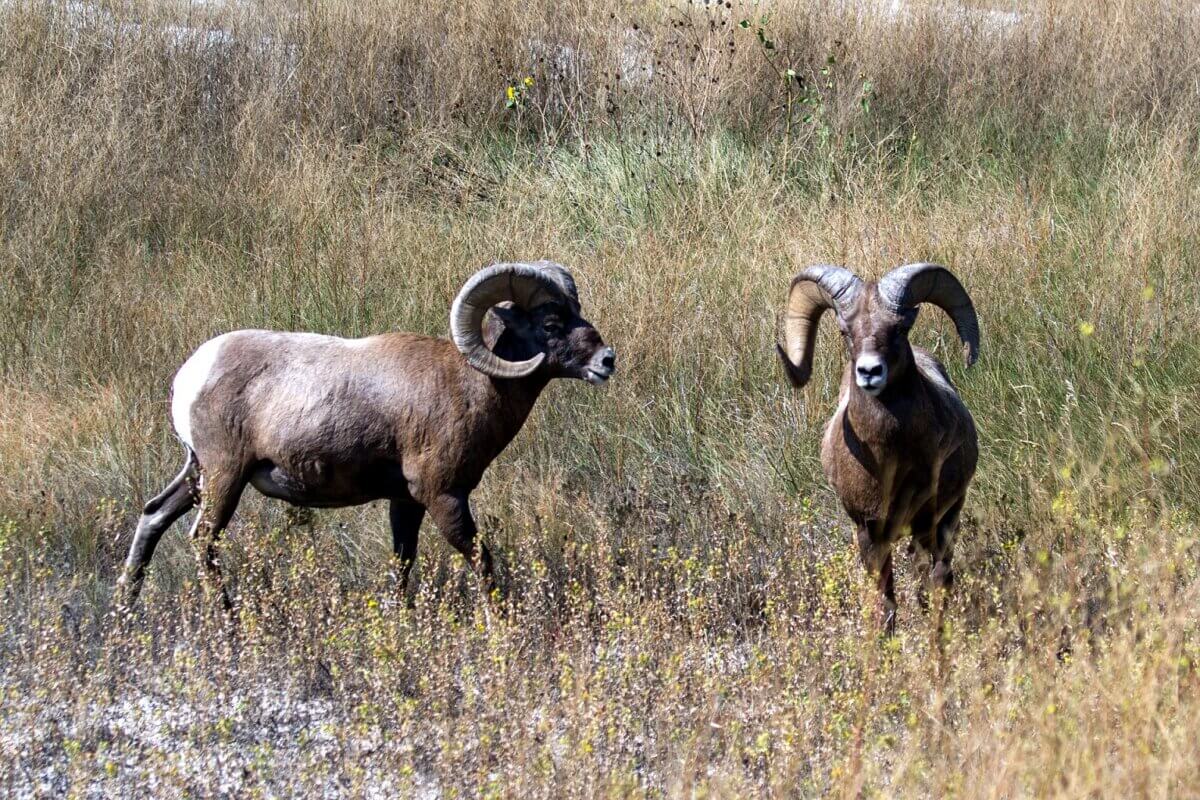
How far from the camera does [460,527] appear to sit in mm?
6258

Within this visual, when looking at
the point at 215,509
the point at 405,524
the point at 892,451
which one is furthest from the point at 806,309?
the point at 215,509

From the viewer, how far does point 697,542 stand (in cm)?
721

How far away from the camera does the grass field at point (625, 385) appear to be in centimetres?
502

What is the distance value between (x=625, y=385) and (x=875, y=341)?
2831mm

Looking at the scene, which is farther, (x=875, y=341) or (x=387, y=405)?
(x=387, y=405)

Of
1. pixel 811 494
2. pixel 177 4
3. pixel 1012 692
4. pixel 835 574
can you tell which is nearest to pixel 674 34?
pixel 177 4

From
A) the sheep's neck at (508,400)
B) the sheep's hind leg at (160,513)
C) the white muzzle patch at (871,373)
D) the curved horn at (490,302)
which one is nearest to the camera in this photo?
the white muzzle patch at (871,373)

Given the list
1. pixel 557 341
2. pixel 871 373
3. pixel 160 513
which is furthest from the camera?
pixel 160 513

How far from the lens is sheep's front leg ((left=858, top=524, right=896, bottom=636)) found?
605cm

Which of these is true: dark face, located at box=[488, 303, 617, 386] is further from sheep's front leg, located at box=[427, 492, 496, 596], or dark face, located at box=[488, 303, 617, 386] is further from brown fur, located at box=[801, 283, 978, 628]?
brown fur, located at box=[801, 283, 978, 628]

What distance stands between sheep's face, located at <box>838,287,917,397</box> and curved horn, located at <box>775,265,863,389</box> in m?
0.15

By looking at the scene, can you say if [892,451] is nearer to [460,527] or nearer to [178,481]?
[460,527]

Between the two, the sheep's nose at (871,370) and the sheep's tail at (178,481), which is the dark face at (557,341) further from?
the sheep's tail at (178,481)

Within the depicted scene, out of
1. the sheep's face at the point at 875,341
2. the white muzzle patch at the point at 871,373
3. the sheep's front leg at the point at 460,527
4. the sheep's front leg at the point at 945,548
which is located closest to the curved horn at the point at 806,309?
the sheep's face at the point at 875,341
